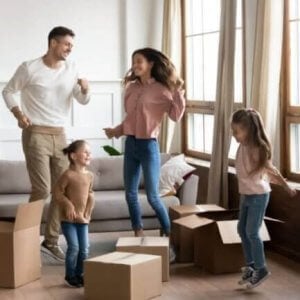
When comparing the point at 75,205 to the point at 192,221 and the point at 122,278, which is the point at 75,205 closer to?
the point at 122,278

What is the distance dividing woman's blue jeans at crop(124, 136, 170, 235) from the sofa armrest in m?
0.73

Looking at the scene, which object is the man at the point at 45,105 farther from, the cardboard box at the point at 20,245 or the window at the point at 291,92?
the window at the point at 291,92

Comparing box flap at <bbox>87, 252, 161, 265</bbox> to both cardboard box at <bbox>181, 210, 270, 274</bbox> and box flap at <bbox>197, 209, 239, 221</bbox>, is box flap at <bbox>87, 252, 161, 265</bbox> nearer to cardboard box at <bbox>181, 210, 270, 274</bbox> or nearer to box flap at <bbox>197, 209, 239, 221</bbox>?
cardboard box at <bbox>181, 210, 270, 274</bbox>

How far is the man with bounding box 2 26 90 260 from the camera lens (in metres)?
4.98

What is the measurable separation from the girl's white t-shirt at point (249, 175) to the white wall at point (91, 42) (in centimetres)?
346

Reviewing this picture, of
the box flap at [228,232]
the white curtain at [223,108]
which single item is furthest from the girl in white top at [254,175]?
the white curtain at [223,108]

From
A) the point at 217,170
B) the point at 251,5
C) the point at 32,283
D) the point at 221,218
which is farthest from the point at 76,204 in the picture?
the point at 251,5

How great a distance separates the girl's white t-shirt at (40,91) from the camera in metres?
4.97

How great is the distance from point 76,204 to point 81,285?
50 centimetres

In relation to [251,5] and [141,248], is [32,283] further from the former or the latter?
[251,5]

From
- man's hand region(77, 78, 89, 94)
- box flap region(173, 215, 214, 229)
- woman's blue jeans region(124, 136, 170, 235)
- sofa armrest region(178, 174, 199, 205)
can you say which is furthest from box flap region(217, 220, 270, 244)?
man's hand region(77, 78, 89, 94)

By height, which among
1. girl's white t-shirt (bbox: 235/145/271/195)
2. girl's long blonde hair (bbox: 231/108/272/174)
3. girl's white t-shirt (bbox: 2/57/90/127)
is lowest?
girl's white t-shirt (bbox: 235/145/271/195)

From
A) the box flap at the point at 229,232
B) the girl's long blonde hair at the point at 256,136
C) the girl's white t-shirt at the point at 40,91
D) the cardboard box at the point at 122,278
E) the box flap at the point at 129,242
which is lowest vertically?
the cardboard box at the point at 122,278

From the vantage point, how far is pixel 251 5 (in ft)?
19.2
